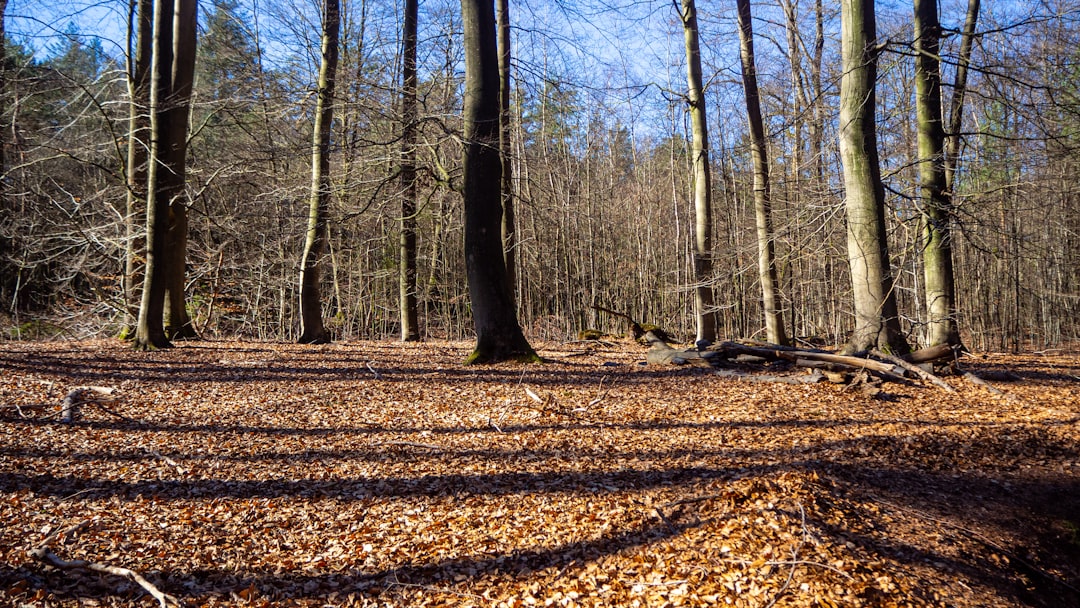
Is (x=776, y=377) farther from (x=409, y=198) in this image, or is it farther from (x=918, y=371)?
(x=409, y=198)

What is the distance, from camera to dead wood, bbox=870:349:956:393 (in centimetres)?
759

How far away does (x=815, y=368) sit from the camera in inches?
322

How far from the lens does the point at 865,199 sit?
845 cm

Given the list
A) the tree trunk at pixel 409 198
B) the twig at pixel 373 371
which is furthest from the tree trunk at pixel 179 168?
the twig at pixel 373 371

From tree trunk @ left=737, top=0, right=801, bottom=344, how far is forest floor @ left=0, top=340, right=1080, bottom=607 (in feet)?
14.9

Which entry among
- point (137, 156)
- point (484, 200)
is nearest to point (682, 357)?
point (484, 200)

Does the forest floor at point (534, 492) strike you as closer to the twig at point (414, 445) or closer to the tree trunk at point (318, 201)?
the twig at point (414, 445)

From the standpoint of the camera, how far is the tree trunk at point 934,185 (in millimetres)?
9304

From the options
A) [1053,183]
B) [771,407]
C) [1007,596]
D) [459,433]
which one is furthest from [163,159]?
[1053,183]

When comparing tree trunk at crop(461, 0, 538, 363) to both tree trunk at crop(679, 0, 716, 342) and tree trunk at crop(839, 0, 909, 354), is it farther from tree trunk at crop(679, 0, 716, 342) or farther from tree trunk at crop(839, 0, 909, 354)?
tree trunk at crop(679, 0, 716, 342)

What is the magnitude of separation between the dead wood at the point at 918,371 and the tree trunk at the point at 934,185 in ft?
5.99

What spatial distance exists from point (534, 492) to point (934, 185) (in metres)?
8.07

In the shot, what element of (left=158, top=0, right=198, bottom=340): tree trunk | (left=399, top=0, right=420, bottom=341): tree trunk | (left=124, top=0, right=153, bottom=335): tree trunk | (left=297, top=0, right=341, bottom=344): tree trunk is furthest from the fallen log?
(left=124, top=0, right=153, bottom=335): tree trunk

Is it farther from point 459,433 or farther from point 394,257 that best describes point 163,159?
point 394,257
